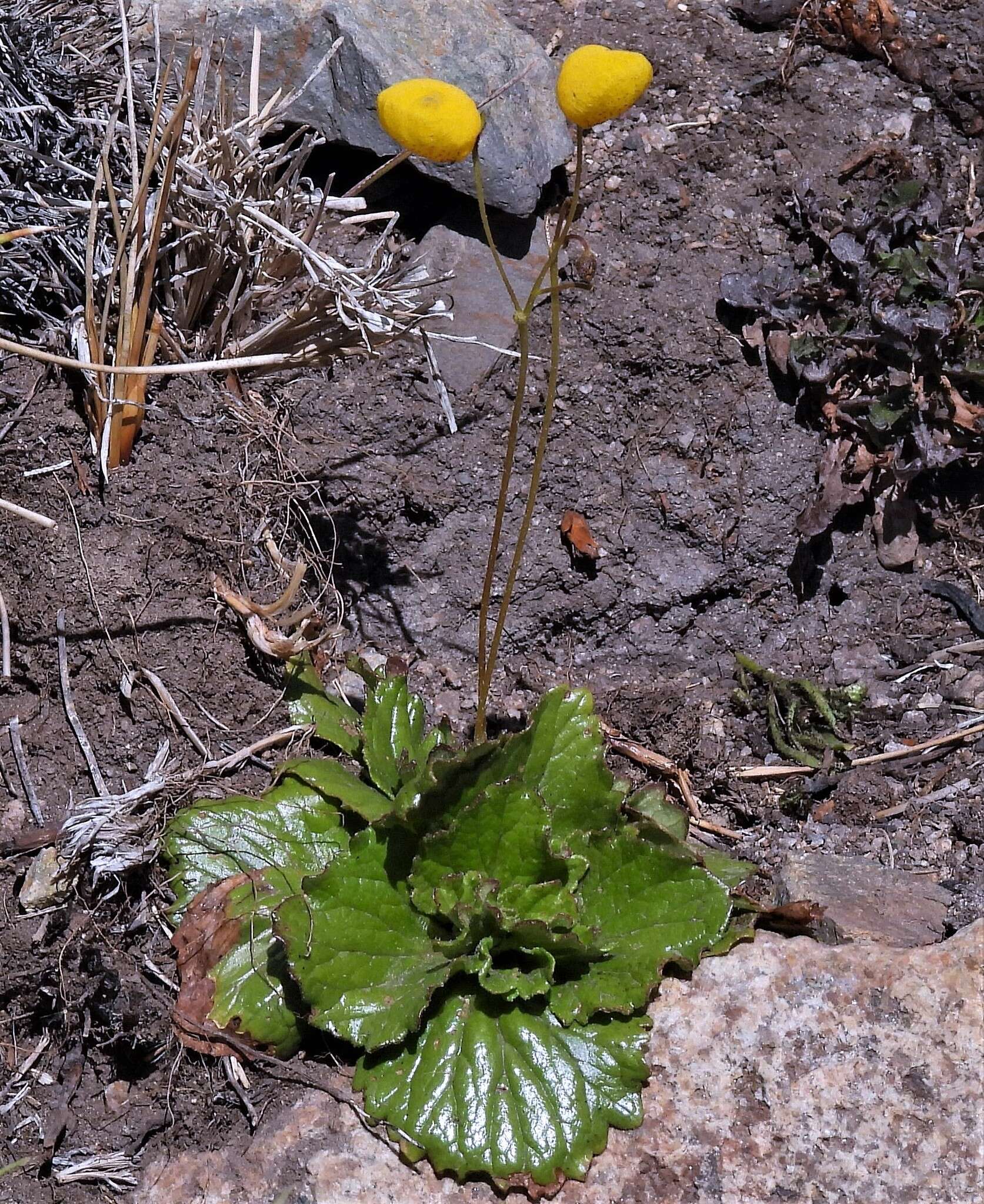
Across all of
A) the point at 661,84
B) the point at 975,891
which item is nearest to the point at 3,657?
the point at 975,891

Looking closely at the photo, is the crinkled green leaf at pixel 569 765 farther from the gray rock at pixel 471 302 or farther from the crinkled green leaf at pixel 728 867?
the gray rock at pixel 471 302

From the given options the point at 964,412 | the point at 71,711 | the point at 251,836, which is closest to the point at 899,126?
the point at 964,412

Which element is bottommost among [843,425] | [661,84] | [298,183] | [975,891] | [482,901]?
[975,891]

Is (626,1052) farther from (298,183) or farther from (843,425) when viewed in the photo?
(298,183)

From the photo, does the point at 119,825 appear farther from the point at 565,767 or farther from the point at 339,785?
the point at 565,767

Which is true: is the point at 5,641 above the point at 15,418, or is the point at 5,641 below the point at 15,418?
below

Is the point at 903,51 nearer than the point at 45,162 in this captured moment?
No
